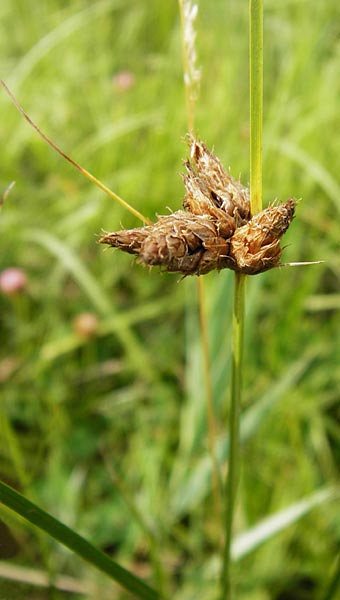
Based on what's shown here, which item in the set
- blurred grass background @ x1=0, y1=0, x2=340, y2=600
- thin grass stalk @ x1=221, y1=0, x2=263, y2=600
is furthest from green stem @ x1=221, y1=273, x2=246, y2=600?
blurred grass background @ x1=0, y1=0, x2=340, y2=600

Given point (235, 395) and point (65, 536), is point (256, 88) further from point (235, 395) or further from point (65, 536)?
point (65, 536)

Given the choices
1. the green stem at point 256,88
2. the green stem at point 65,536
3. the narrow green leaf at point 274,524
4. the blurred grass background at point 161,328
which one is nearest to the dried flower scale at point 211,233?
the green stem at point 256,88

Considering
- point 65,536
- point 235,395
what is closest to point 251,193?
point 235,395

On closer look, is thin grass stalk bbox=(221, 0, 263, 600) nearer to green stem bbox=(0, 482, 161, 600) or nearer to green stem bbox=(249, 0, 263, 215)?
green stem bbox=(249, 0, 263, 215)

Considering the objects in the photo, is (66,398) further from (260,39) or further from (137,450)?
(260,39)

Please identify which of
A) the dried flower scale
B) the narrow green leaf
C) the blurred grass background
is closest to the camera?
the dried flower scale
